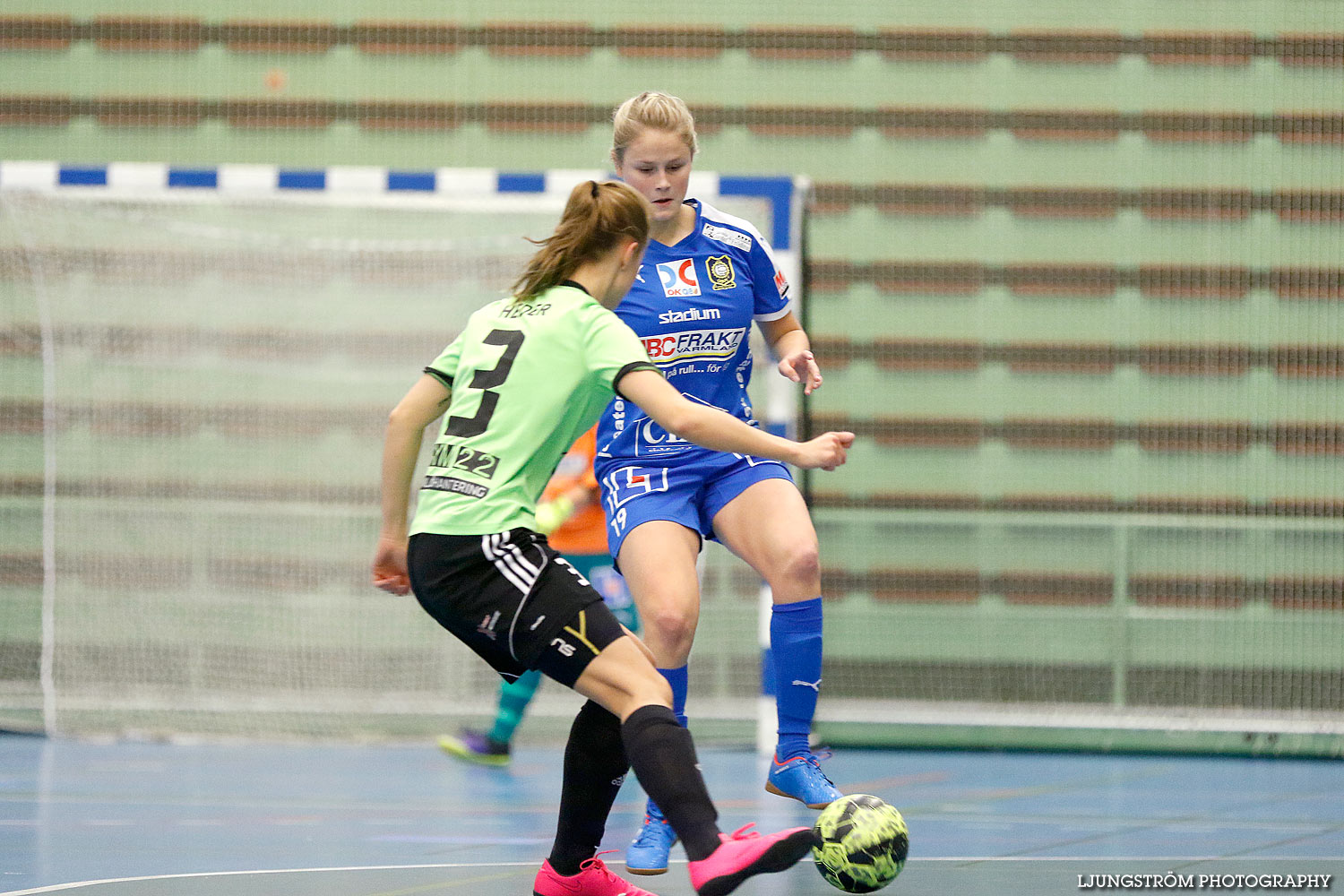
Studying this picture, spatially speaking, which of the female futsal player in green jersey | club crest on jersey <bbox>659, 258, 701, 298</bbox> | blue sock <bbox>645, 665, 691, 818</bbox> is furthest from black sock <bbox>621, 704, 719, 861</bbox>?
club crest on jersey <bbox>659, 258, 701, 298</bbox>

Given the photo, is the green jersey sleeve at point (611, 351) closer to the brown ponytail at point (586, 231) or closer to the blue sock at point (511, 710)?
the brown ponytail at point (586, 231)

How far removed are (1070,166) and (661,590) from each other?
5.07m

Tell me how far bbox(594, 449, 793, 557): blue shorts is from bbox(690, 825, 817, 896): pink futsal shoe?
1191 millimetres

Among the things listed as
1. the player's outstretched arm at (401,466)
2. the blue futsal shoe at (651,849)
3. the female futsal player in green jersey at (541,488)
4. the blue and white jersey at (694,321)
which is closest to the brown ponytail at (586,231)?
the female futsal player in green jersey at (541,488)

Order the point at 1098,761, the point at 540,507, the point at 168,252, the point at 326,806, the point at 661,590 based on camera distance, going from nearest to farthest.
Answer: the point at 661,590 → the point at 326,806 → the point at 540,507 → the point at 1098,761 → the point at 168,252

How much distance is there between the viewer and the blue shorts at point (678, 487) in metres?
3.99

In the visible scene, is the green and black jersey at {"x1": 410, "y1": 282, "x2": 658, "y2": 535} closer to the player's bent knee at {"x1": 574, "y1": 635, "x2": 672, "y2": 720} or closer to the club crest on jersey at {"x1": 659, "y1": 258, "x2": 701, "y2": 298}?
the player's bent knee at {"x1": 574, "y1": 635, "x2": 672, "y2": 720}

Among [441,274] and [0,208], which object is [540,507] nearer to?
[441,274]

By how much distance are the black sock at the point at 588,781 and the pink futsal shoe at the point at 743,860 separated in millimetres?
457

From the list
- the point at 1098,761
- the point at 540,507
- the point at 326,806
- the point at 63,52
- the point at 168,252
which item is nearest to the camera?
the point at 326,806

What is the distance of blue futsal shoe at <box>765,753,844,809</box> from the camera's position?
3.90 m

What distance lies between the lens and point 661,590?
380cm

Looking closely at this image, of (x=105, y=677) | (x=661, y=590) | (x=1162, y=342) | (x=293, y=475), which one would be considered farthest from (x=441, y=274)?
(x=661, y=590)

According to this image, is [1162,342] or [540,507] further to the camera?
[1162,342]
